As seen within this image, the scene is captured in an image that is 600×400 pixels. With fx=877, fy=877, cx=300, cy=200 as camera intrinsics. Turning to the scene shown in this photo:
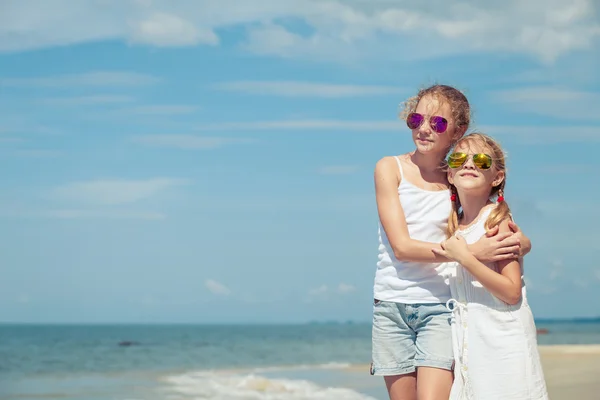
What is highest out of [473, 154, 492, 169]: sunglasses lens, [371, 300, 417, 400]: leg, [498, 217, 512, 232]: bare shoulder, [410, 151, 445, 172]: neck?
[410, 151, 445, 172]: neck

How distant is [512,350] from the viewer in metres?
3.77

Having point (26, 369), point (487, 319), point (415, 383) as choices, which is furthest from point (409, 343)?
point (26, 369)

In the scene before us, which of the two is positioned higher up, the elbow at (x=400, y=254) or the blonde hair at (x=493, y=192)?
the blonde hair at (x=493, y=192)

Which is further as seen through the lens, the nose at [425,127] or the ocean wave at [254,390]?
the ocean wave at [254,390]

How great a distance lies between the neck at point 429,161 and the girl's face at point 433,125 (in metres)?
0.04

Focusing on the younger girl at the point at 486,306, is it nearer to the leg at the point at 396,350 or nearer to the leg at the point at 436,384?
the leg at the point at 436,384

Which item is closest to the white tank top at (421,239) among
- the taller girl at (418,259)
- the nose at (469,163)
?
the taller girl at (418,259)

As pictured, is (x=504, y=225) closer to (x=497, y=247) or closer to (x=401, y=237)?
(x=497, y=247)

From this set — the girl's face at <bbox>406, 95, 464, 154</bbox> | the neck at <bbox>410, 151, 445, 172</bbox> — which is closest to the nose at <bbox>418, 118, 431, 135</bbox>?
the girl's face at <bbox>406, 95, 464, 154</bbox>

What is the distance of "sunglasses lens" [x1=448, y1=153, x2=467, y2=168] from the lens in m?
3.93

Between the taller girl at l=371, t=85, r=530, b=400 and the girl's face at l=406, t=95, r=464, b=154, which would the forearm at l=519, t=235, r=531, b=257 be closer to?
the taller girl at l=371, t=85, r=530, b=400

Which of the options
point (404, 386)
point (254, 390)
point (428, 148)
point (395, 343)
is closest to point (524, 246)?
point (428, 148)

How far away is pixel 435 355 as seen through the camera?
13.0 feet

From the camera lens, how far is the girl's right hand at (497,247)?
3719 millimetres
